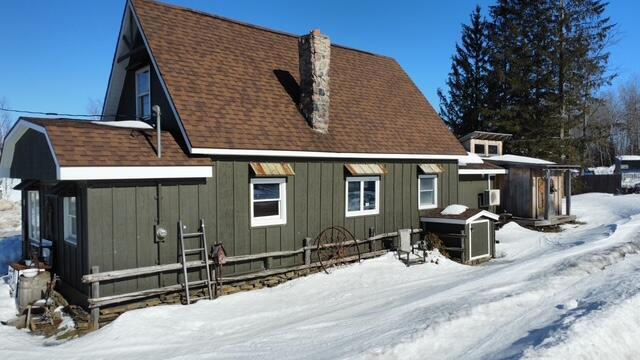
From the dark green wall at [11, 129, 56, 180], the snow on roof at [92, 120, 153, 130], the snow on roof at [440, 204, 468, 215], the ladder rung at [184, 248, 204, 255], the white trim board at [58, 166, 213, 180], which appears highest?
the snow on roof at [92, 120, 153, 130]

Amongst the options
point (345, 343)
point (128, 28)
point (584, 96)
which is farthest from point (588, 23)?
point (345, 343)

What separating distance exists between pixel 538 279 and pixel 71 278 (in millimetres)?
9548

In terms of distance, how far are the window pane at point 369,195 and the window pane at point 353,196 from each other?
316 mm

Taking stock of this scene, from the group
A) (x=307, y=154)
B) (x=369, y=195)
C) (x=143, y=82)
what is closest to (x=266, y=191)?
(x=307, y=154)

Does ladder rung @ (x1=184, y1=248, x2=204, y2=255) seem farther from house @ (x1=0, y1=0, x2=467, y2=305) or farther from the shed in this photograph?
the shed

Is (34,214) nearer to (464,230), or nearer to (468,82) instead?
(464,230)

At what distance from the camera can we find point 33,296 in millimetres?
9938

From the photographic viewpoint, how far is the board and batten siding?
30.1 ft

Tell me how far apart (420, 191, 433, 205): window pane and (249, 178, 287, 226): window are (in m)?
5.56

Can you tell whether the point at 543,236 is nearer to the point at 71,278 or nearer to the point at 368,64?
the point at 368,64

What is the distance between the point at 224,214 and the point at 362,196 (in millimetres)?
4397

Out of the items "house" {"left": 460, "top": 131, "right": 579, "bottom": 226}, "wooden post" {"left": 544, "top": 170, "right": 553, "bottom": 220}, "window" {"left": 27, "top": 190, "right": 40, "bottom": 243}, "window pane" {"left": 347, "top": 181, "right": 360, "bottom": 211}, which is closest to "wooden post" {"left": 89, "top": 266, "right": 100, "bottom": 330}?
"window" {"left": 27, "top": 190, "right": 40, "bottom": 243}

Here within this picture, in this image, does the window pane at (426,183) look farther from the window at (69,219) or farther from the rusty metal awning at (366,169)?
the window at (69,219)

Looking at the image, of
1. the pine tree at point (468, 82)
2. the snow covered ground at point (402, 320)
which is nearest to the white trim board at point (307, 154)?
the snow covered ground at point (402, 320)
